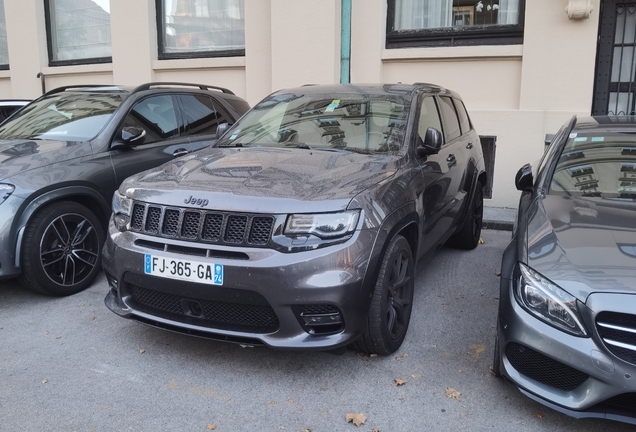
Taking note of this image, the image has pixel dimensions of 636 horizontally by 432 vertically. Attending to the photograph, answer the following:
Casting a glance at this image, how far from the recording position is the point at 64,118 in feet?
18.0

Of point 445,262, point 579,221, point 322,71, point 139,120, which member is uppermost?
point 322,71

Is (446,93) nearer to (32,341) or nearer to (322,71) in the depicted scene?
(322,71)

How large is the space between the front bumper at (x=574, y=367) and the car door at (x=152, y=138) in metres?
3.70

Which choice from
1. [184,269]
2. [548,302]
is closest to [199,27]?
[184,269]

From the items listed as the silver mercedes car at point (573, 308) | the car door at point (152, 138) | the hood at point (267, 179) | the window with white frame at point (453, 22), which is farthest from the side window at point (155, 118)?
the window with white frame at point (453, 22)

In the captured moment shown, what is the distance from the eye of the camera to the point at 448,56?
820cm

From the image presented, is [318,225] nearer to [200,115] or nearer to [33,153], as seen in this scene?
[33,153]

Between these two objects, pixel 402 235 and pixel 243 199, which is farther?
pixel 402 235

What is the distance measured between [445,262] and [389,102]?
6.53 ft

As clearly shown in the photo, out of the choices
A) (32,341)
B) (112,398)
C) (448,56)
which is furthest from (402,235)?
(448,56)

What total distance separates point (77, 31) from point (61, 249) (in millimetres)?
8051

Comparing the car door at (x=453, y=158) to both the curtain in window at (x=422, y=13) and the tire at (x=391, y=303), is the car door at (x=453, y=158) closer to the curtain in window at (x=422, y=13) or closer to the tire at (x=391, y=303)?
the tire at (x=391, y=303)

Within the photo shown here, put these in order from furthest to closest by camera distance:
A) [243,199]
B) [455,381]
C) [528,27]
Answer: [528,27] → [455,381] → [243,199]

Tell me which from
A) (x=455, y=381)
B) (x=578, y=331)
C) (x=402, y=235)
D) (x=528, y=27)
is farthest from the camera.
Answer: (x=528, y=27)
